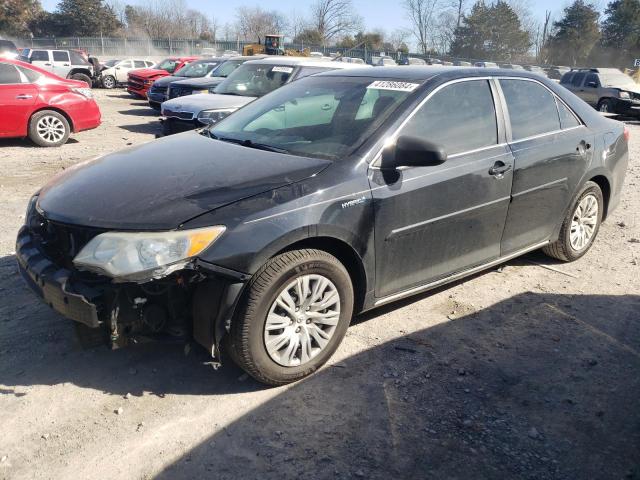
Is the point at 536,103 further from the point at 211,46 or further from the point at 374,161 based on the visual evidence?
the point at 211,46

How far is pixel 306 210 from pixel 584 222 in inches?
127

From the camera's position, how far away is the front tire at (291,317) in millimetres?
2875

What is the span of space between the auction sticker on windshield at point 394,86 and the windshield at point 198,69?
14.1 metres

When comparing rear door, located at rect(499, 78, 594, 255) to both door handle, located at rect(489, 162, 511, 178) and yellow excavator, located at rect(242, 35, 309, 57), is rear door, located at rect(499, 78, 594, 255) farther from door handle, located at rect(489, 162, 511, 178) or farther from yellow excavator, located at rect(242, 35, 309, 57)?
yellow excavator, located at rect(242, 35, 309, 57)

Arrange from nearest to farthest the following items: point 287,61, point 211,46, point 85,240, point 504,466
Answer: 1. point 504,466
2. point 85,240
3. point 287,61
4. point 211,46

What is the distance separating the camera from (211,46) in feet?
164

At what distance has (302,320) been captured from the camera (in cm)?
314

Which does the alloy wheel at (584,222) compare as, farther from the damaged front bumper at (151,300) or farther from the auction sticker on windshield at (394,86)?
the damaged front bumper at (151,300)

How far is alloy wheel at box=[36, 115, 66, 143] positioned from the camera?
9793mm

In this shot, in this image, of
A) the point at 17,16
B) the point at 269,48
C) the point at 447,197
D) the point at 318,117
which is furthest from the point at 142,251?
the point at 17,16

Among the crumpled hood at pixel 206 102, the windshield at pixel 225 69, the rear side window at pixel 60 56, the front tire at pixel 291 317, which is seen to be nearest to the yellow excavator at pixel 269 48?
the rear side window at pixel 60 56

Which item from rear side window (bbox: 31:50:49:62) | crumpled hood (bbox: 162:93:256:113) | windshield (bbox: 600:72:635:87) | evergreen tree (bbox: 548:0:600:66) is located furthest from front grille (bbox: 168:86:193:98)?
evergreen tree (bbox: 548:0:600:66)

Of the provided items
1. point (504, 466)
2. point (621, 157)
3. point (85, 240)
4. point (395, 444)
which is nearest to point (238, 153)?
point (85, 240)

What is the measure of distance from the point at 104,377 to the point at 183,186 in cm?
119
